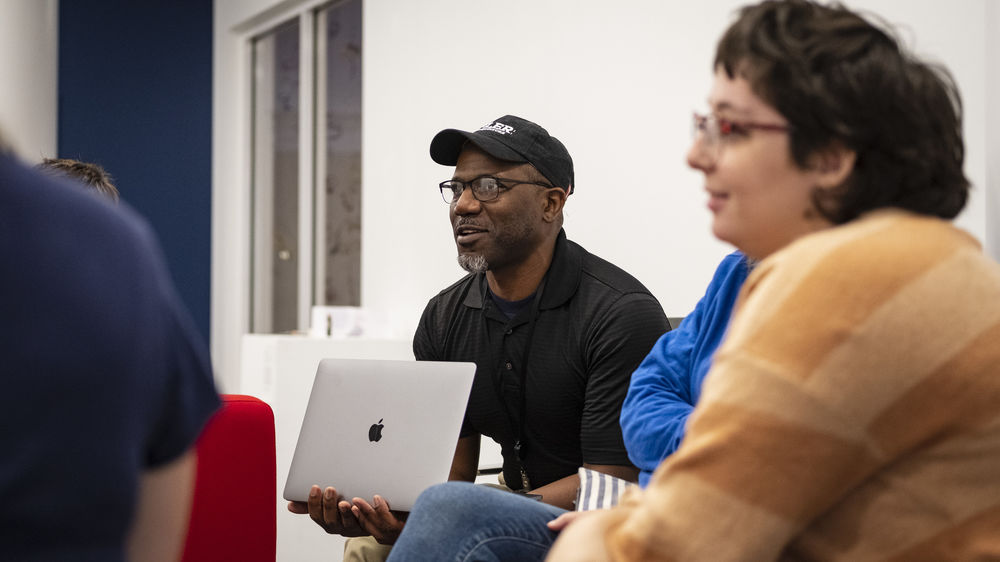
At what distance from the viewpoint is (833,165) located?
3.07 feet

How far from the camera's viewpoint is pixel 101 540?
73 centimetres

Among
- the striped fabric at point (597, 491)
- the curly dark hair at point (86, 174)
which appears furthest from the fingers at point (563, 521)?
the curly dark hair at point (86, 174)

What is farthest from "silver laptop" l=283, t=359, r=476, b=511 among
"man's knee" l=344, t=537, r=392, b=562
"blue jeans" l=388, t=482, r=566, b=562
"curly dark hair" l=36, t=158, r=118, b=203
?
"curly dark hair" l=36, t=158, r=118, b=203

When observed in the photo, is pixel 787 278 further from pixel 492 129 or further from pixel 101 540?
pixel 492 129

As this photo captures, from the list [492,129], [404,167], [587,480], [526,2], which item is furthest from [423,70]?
[587,480]

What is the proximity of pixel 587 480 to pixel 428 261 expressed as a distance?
2.85m

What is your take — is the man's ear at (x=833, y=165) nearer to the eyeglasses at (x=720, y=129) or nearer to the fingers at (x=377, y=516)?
the eyeglasses at (x=720, y=129)

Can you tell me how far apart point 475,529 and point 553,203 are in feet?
4.14

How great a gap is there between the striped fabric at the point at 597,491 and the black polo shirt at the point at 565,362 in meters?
0.41

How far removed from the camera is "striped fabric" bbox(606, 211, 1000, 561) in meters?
0.75

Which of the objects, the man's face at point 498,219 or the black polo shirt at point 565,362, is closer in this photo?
the black polo shirt at point 565,362

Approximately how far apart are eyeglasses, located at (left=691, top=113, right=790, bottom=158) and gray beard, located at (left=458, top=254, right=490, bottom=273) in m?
1.31

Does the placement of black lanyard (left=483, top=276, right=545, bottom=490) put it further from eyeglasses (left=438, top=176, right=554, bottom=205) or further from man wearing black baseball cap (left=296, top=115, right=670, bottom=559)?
eyeglasses (left=438, top=176, right=554, bottom=205)

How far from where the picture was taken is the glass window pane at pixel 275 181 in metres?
5.82
